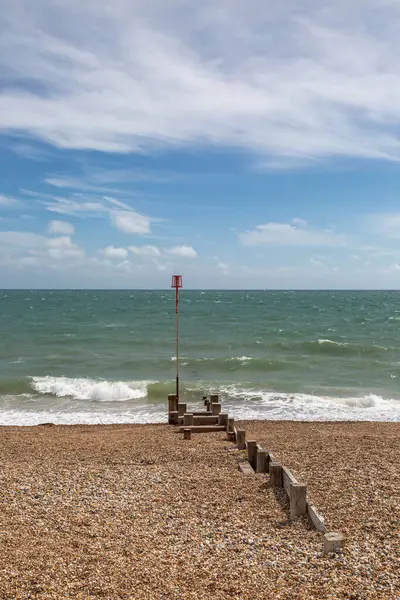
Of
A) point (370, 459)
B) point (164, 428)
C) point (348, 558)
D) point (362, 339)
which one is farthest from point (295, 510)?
point (362, 339)

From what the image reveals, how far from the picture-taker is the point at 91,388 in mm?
22922

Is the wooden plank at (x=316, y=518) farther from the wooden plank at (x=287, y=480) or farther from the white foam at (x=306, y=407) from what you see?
the white foam at (x=306, y=407)

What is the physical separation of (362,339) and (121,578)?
39574 millimetres

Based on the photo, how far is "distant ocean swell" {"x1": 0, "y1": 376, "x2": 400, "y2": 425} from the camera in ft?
60.2

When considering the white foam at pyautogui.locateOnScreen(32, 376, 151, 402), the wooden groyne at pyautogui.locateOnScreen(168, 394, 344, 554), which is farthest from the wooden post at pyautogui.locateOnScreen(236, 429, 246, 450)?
the white foam at pyautogui.locateOnScreen(32, 376, 151, 402)

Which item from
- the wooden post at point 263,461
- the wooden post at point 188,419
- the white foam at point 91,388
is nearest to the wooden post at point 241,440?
the wooden post at point 263,461

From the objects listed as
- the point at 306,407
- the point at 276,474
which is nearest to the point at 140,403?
the point at 306,407

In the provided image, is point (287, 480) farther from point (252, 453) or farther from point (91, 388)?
point (91, 388)

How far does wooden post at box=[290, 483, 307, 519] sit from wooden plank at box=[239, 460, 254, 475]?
6.78 ft

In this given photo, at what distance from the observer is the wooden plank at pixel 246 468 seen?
9.07m

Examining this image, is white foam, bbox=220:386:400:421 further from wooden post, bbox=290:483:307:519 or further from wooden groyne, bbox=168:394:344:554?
wooden post, bbox=290:483:307:519

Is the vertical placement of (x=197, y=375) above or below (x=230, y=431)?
below

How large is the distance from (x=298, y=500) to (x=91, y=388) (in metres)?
17.1

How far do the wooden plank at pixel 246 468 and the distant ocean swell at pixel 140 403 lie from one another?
330 inches
